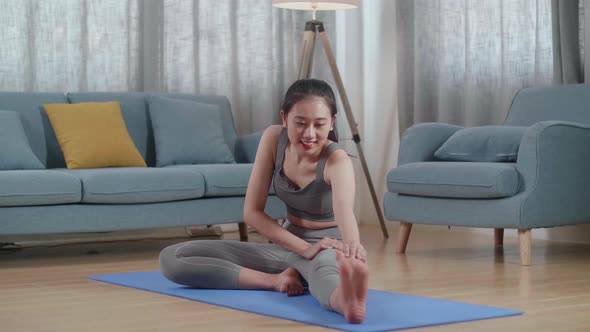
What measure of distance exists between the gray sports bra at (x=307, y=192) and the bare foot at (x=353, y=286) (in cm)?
51

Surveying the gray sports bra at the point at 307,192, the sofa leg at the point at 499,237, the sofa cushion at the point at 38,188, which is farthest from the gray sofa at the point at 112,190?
the gray sports bra at the point at 307,192

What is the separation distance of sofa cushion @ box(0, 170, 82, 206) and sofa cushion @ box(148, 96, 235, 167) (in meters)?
0.91

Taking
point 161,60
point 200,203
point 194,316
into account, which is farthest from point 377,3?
point 194,316

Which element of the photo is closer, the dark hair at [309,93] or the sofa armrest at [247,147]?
the dark hair at [309,93]

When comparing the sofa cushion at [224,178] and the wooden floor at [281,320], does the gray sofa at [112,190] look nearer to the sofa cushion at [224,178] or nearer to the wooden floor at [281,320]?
the sofa cushion at [224,178]

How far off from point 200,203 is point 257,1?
1.89 meters

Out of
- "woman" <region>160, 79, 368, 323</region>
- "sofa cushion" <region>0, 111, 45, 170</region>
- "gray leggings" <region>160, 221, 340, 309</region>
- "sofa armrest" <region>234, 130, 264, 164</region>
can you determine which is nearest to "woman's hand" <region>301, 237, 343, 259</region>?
"woman" <region>160, 79, 368, 323</region>

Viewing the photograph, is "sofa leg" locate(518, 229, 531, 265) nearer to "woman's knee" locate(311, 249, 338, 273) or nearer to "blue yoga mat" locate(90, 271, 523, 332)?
"blue yoga mat" locate(90, 271, 523, 332)

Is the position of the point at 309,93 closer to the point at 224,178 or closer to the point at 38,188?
the point at 38,188

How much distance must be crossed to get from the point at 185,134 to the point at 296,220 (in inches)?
84.9

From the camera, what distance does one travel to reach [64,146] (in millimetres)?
4766

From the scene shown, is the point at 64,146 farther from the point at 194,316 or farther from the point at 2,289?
the point at 194,316

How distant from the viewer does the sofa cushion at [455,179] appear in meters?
4.04

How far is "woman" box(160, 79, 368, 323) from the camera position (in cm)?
282
